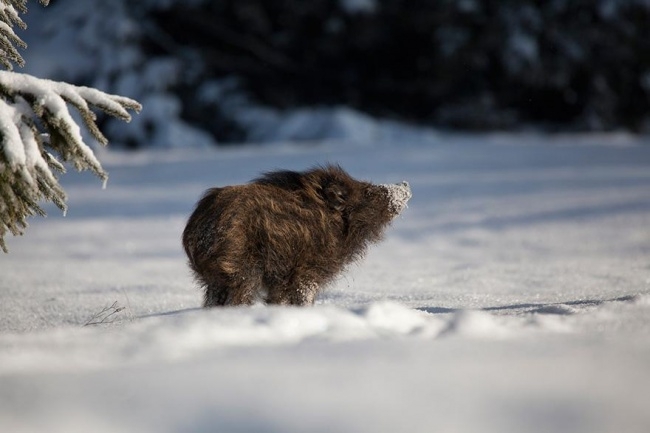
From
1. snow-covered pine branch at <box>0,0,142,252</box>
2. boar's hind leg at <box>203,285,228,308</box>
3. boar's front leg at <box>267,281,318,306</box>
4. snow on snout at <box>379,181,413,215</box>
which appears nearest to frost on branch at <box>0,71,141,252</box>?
snow-covered pine branch at <box>0,0,142,252</box>

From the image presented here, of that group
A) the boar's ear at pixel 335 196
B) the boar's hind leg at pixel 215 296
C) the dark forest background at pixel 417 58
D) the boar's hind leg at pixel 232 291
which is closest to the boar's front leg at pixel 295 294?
the boar's hind leg at pixel 232 291

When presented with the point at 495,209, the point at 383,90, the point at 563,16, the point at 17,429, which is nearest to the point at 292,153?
the point at 495,209

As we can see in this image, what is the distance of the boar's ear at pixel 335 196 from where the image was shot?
4121mm

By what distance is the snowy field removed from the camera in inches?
83.0

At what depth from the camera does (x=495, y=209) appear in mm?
10000

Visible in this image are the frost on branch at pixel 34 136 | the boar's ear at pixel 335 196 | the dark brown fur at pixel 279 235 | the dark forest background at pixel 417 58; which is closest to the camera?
the frost on branch at pixel 34 136

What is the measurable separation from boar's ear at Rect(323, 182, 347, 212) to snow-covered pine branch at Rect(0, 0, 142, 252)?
3.88ft

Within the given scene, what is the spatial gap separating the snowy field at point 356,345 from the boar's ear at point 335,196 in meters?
0.47

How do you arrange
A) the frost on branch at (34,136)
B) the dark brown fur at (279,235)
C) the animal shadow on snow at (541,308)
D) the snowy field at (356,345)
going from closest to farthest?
the snowy field at (356,345) < the frost on branch at (34,136) < the dark brown fur at (279,235) < the animal shadow on snow at (541,308)

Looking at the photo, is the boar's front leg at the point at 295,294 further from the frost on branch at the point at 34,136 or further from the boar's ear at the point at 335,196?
the frost on branch at the point at 34,136

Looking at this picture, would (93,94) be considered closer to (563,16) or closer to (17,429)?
(17,429)

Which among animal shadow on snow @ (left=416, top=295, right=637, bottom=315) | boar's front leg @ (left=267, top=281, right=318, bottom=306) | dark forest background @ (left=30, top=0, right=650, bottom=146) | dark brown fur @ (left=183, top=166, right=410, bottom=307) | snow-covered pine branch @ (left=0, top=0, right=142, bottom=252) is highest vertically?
dark forest background @ (left=30, top=0, right=650, bottom=146)

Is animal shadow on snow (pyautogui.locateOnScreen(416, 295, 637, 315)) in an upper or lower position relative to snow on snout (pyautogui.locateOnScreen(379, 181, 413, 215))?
lower

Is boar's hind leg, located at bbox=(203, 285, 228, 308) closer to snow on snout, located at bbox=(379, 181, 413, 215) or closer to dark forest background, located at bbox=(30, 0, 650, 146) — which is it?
snow on snout, located at bbox=(379, 181, 413, 215)
